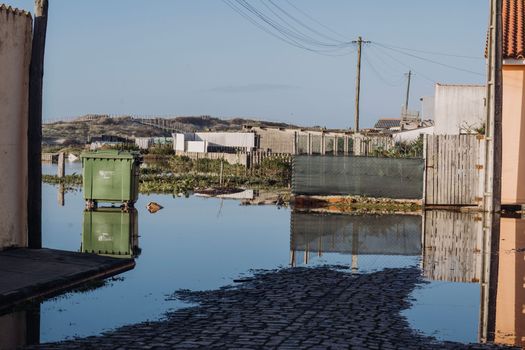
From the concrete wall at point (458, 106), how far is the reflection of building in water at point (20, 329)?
33.3m

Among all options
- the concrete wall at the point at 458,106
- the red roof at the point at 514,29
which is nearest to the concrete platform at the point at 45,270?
the red roof at the point at 514,29

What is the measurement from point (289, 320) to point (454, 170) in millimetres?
20299

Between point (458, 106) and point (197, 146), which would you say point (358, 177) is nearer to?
point (458, 106)

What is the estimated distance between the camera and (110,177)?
1105 inches

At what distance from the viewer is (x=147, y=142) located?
105m

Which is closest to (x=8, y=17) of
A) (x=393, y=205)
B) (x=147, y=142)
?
(x=393, y=205)

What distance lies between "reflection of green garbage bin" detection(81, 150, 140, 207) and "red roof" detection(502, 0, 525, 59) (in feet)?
41.4

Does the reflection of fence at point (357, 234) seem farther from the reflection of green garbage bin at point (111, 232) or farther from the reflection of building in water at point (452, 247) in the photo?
the reflection of green garbage bin at point (111, 232)

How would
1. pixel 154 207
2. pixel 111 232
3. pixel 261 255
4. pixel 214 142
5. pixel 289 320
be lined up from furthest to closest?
pixel 214 142 < pixel 154 207 < pixel 111 232 < pixel 261 255 < pixel 289 320

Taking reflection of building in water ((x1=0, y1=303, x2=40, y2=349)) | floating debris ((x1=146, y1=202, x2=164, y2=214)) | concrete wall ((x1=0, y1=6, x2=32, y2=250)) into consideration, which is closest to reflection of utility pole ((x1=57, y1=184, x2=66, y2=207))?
floating debris ((x1=146, y1=202, x2=164, y2=214))

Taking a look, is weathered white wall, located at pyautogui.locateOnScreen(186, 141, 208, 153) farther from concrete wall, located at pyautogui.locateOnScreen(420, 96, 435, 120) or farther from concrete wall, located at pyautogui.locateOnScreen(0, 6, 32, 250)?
concrete wall, located at pyautogui.locateOnScreen(0, 6, 32, 250)

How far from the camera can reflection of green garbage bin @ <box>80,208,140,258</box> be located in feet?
58.6

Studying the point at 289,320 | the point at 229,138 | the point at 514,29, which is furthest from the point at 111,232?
the point at 229,138

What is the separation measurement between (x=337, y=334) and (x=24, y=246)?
25.1ft
